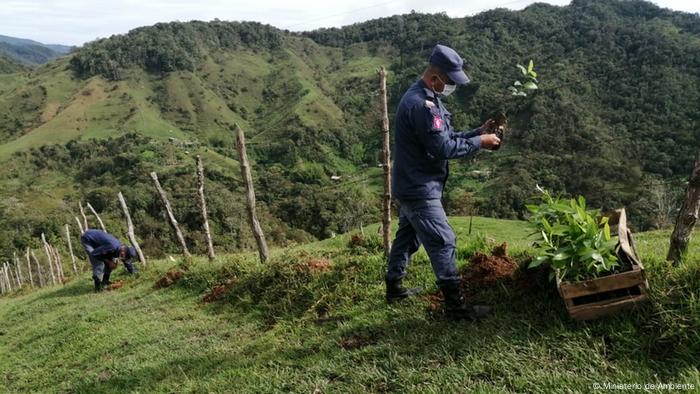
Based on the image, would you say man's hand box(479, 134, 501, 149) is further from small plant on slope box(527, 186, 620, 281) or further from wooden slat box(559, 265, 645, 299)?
wooden slat box(559, 265, 645, 299)

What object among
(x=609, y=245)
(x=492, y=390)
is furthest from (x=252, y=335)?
(x=609, y=245)

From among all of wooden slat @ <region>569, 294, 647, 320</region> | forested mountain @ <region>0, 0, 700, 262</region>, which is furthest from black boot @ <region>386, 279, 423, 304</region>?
forested mountain @ <region>0, 0, 700, 262</region>

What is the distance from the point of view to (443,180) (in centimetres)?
421

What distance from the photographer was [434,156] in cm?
391

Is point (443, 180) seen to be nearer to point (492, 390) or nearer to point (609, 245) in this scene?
point (609, 245)

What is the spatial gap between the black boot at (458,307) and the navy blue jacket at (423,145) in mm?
801

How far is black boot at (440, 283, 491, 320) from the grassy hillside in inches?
3.1

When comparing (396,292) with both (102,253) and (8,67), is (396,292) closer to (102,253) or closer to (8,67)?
(102,253)

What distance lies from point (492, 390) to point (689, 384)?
1086 millimetres

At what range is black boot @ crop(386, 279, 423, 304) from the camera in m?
4.71

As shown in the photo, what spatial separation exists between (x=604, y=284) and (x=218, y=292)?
5525 mm

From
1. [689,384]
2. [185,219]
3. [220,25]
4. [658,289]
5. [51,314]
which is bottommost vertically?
[185,219]

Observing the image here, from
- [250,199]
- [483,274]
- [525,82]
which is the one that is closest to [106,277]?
[250,199]

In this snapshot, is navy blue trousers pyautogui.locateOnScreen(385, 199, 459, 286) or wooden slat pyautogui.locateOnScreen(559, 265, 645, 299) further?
navy blue trousers pyautogui.locateOnScreen(385, 199, 459, 286)
